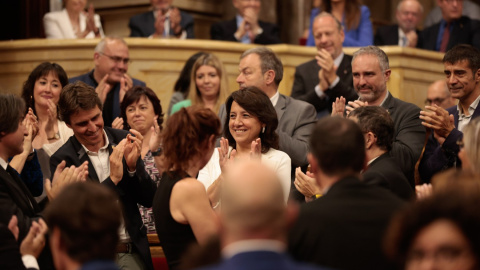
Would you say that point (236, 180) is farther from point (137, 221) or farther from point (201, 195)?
point (137, 221)

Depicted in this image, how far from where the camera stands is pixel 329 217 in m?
2.77

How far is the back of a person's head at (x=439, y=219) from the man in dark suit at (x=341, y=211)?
0.22m

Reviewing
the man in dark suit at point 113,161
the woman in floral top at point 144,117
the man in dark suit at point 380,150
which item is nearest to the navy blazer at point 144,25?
the woman in floral top at point 144,117

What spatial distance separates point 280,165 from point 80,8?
13.4ft

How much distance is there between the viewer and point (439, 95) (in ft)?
23.4

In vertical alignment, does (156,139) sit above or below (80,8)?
below

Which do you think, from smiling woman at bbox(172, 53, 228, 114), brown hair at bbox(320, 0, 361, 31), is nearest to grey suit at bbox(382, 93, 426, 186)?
smiling woman at bbox(172, 53, 228, 114)

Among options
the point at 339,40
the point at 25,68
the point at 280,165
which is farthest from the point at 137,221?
the point at 25,68

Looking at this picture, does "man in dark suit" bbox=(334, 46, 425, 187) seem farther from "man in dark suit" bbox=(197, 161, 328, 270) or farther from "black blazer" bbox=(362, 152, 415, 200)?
"man in dark suit" bbox=(197, 161, 328, 270)

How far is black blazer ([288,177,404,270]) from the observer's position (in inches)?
108

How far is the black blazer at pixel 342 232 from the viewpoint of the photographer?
2738mm

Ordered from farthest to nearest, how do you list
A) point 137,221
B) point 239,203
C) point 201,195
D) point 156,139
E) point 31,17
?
point 31,17
point 156,139
point 137,221
point 201,195
point 239,203

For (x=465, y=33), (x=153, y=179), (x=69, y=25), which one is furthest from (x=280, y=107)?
(x=69, y=25)

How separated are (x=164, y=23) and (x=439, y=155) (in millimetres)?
4000
